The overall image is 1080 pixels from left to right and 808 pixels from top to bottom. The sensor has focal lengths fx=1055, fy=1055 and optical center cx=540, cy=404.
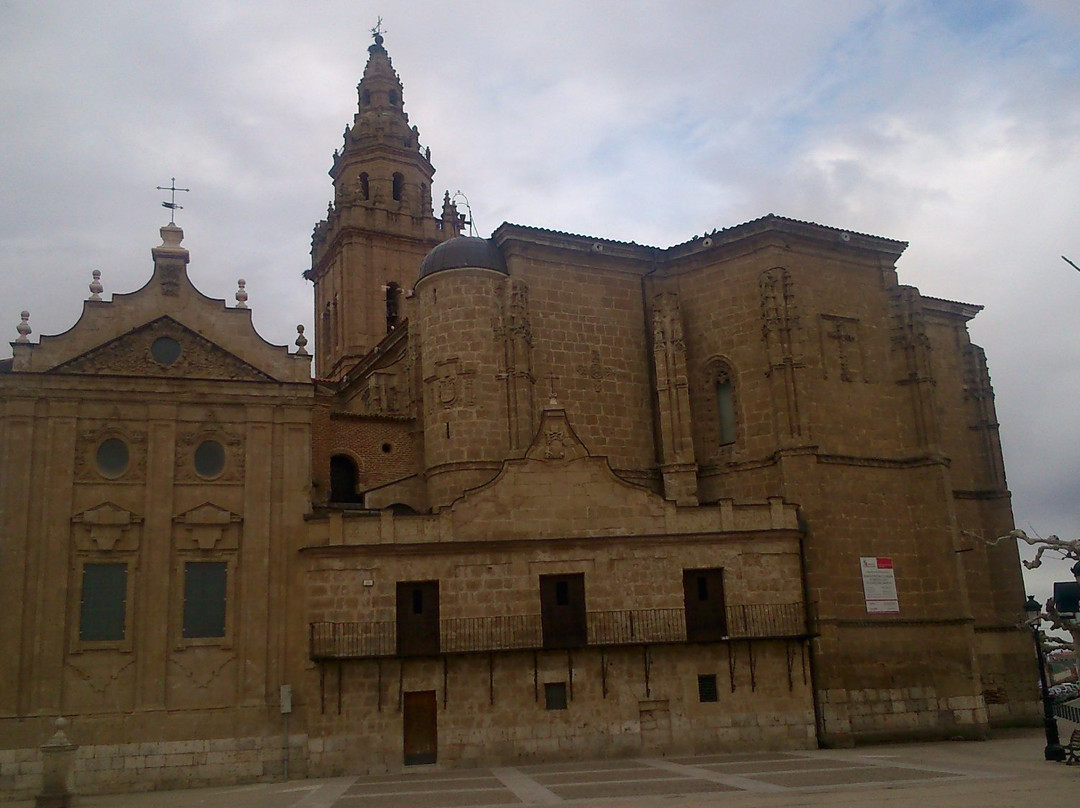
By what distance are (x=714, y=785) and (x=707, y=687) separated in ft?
23.6

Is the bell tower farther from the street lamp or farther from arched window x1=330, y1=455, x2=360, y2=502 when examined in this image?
the street lamp

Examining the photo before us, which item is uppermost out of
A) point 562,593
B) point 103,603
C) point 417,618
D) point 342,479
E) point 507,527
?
point 342,479

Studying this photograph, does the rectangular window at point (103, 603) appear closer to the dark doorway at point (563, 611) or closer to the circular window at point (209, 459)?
the circular window at point (209, 459)

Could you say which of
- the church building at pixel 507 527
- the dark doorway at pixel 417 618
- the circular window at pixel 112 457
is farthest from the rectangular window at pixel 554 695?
the circular window at pixel 112 457

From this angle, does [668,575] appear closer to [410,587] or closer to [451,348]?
[410,587]

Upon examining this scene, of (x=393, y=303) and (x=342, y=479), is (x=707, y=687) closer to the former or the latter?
(x=342, y=479)

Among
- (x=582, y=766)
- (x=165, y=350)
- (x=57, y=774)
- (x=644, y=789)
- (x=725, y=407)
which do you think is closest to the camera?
(x=644, y=789)

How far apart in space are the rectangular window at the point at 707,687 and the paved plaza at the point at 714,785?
63.9 inches

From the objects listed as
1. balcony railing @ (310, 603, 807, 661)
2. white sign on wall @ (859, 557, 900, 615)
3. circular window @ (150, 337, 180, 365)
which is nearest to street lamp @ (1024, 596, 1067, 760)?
balcony railing @ (310, 603, 807, 661)

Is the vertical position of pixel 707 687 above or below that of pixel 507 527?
below

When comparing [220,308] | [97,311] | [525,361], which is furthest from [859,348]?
[97,311]

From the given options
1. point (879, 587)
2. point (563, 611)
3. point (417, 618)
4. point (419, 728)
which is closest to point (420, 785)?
point (419, 728)

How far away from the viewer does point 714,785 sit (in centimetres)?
2034

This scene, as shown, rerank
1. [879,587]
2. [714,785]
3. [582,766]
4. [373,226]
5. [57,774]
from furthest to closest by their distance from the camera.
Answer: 1. [373,226]
2. [879,587]
3. [582,766]
4. [57,774]
5. [714,785]
